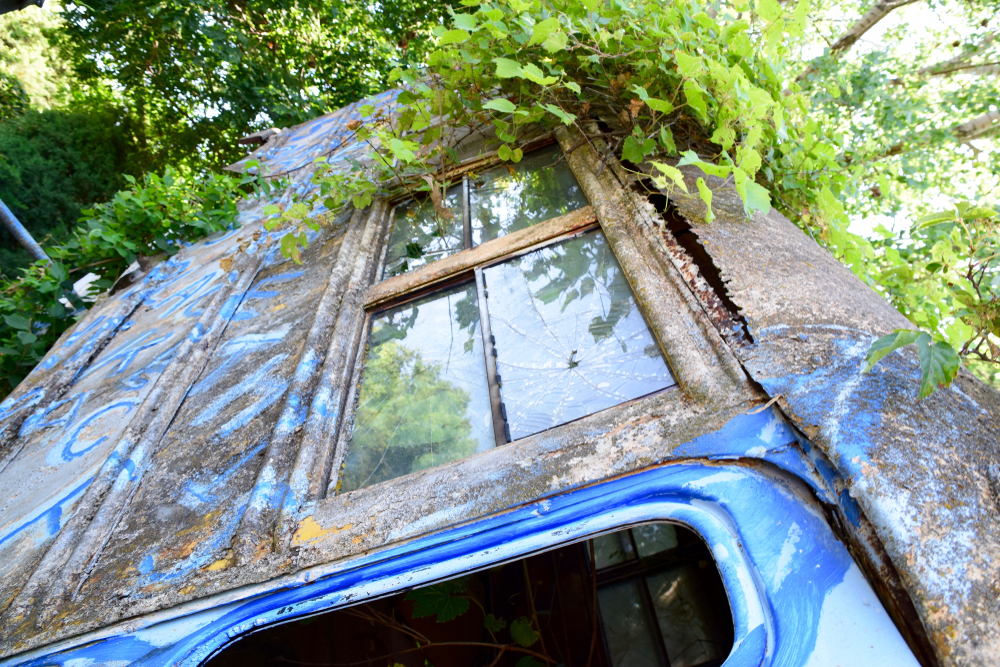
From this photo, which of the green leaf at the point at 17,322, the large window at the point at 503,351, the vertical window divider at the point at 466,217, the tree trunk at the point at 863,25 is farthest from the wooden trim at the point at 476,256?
the tree trunk at the point at 863,25

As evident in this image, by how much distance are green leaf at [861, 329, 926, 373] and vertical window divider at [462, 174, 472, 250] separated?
1541 millimetres

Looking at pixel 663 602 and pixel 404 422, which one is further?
pixel 663 602

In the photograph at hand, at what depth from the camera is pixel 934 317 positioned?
2.03 m

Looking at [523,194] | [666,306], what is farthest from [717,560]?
[523,194]

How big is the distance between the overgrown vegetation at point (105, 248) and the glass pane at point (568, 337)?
248 cm

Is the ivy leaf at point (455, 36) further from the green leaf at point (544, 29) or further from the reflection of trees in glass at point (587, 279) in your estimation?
the reflection of trees in glass at point (587, 279)

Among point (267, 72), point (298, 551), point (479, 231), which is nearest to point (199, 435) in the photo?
point (298, 551)

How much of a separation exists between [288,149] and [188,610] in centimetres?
413

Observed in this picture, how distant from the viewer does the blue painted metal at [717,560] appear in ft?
2.68

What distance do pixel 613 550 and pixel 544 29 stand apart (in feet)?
7.99

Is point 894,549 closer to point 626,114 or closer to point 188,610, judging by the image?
point 188,610

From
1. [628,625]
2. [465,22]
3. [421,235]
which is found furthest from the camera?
[628,625]

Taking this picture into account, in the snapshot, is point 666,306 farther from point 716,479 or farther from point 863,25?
point 863,25

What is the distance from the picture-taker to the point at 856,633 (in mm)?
798
